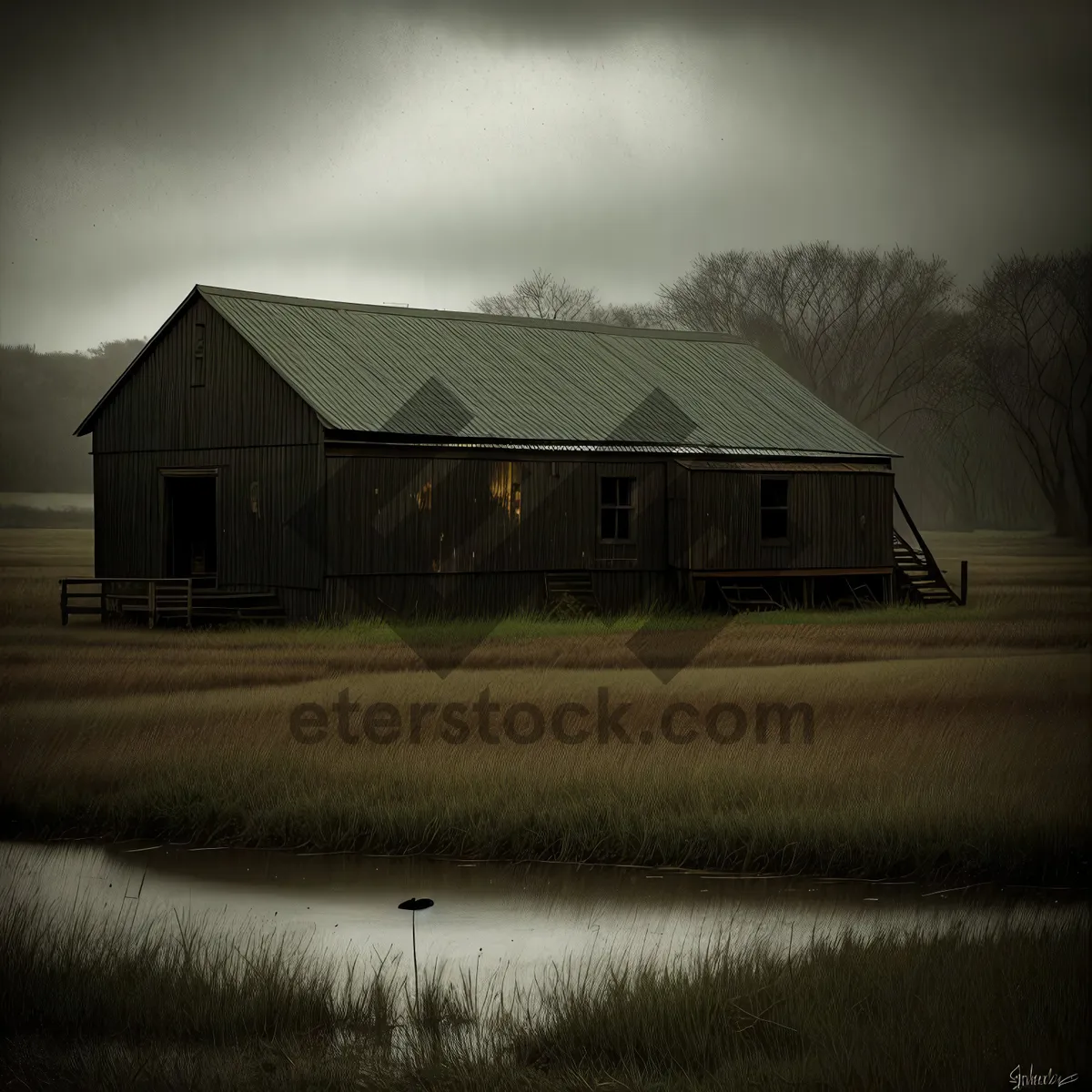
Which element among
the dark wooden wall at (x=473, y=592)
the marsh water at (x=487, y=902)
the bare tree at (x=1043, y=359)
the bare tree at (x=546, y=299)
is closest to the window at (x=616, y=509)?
the dark wooden wall at (x=473, y=592)

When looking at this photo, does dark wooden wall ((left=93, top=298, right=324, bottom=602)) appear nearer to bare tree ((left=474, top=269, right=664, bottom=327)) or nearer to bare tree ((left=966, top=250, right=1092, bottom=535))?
bare tree ((left=474, top=269, right=664, bottom=327))

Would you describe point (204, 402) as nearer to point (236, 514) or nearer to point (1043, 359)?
point (236, 514)

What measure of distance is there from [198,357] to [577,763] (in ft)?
45.1

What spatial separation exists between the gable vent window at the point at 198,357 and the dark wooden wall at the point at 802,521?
8.05m

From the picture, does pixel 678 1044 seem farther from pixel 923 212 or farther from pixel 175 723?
pixel 923 212

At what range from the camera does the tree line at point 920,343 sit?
32156mm

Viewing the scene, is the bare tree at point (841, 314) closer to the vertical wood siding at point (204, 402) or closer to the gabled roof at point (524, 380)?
the gabled roof at point (524, 380)

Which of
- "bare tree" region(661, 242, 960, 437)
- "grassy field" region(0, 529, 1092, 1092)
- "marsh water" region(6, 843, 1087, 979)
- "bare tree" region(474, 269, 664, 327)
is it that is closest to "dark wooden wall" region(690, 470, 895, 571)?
"grassy field" region(0, 529, 1092, 1092)

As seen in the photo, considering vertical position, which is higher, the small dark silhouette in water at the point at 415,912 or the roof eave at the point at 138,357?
the roof eave at the point at 138,357

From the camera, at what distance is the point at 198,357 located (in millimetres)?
21641

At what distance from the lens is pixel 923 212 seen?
14.4 meters

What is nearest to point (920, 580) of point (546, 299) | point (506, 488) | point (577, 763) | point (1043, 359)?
point (506, 488)

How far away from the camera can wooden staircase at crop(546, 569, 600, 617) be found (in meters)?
21.8

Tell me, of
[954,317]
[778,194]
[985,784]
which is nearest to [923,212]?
[778,194]
